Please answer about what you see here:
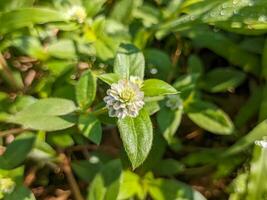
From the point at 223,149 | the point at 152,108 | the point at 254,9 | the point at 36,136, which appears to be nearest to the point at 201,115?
the point at 223,149

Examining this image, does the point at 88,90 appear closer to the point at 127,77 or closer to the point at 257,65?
the point at 127,77

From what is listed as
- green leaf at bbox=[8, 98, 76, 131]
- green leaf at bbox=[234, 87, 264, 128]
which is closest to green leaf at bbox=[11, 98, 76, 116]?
green leaf at bbox=[8, 98, 76, 131]

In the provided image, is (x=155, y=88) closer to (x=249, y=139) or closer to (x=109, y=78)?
(x=109, y=78)

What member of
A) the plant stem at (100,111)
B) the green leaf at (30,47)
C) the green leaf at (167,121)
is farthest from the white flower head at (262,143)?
the green leaf at (30,47)

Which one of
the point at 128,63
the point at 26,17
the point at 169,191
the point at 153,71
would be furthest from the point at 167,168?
the point at 26,17

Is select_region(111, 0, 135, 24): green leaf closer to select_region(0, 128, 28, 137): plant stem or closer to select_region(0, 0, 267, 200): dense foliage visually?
select_region(0, 0, 267, 200): dense foliage

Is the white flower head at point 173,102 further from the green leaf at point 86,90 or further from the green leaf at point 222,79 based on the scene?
the green leaf at point 86,90

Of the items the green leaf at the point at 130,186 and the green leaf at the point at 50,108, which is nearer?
the green leaf at the point at 50,108
